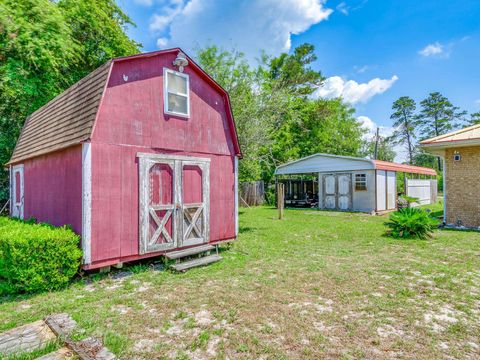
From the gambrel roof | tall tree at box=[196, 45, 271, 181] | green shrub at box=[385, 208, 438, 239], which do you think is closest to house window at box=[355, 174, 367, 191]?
green shrub at box=[385, 208, 438, 239]

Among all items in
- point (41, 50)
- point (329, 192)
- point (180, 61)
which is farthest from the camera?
point (329, 192)

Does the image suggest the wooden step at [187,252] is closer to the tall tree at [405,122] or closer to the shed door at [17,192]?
Result: the shed door at [17,192]

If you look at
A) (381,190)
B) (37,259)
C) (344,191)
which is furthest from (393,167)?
(37,259)

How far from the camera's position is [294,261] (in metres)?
5.79

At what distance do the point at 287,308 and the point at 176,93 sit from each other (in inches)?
189

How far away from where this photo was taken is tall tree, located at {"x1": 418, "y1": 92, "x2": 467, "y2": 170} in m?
37.5

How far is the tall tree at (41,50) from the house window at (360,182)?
556 inches

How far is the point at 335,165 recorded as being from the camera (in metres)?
15.6

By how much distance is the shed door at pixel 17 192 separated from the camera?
294 inches

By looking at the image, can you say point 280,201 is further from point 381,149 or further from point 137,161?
point 381,149

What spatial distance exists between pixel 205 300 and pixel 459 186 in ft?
35.2

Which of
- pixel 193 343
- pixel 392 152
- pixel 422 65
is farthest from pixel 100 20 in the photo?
pixel 392 152

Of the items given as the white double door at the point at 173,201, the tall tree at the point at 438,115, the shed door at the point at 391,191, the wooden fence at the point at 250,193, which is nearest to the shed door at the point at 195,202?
the white double door at the point at 173,201

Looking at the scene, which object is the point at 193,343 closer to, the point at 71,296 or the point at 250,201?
the point at 71,296
